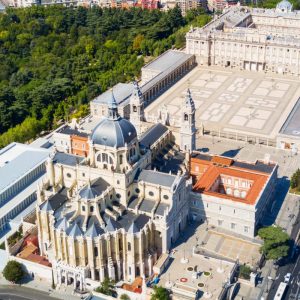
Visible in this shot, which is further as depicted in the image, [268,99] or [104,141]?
[268,99]

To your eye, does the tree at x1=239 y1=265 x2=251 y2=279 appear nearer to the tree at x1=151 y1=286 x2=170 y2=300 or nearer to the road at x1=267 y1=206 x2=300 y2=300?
the road at x1=267 y1=206 x2=300 y2=300

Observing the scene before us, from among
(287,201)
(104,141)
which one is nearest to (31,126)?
(104,141)

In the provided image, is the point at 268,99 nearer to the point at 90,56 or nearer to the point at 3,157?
the point at 90,56

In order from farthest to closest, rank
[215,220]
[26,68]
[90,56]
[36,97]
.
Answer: [90,56], [26,68], [36,97], [215,220]

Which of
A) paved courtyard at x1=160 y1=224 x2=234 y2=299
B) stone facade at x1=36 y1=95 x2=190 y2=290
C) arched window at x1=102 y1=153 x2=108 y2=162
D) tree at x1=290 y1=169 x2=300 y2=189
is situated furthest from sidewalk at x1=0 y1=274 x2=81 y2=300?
tree at x1=290 y1=169 x2=300 y2=189

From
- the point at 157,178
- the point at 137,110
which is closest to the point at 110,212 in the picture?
the point at 157,178

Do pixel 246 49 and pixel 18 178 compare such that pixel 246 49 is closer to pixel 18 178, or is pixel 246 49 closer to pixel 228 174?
pixel 228 174

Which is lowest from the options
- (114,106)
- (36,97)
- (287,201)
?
(287,201)
